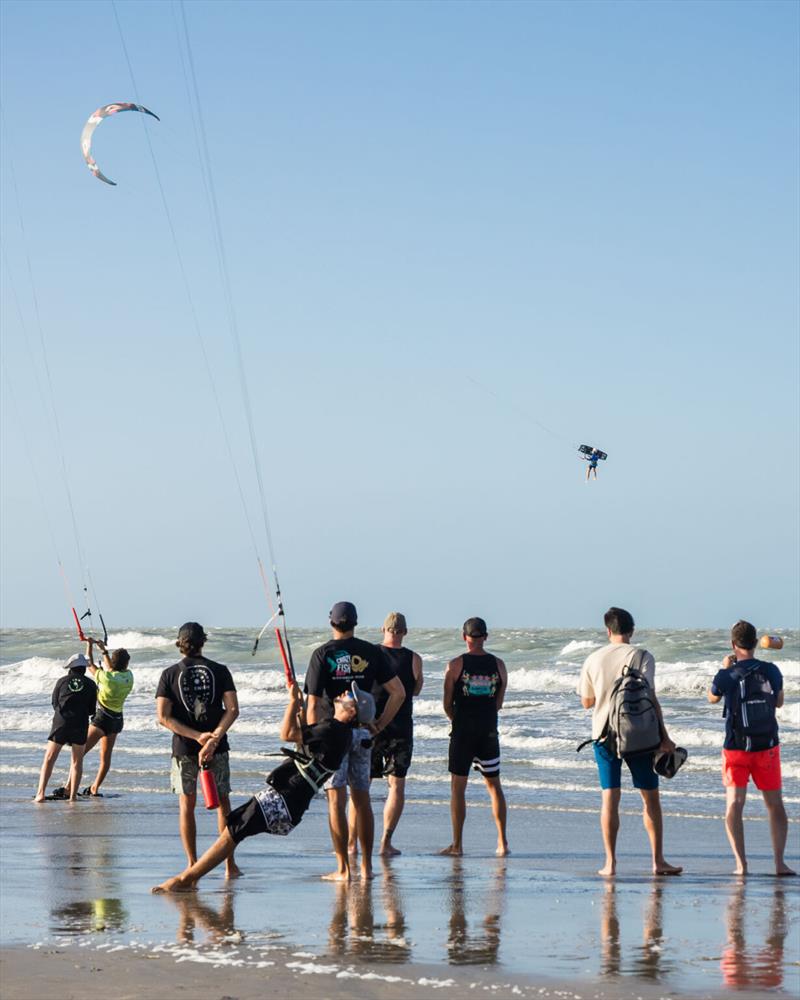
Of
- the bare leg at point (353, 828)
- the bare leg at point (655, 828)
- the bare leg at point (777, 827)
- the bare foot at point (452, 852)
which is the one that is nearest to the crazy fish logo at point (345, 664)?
the bare leg at point (353, 828)

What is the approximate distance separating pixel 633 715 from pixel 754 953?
8.14ft

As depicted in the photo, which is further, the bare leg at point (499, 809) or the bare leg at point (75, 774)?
the bare leg at point (75, 774)

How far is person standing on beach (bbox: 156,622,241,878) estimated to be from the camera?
8.00 meters

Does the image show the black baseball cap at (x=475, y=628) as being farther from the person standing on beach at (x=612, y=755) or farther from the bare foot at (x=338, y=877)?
the bare foot at (x=338, y=877)

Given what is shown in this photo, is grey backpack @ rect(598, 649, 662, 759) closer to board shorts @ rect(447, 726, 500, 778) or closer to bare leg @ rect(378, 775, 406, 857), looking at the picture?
board shorts @ rect(447, 726, 500, 778)

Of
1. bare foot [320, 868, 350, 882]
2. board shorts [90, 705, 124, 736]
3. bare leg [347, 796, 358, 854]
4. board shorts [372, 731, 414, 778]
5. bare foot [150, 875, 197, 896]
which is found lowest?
bare foot [320, 868, 350, 882]

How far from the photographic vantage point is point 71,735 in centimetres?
1318

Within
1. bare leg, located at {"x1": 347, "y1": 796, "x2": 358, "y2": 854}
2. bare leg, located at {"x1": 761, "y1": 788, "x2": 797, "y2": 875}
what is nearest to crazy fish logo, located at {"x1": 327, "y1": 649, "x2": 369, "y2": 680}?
bare leg, located at {"x1": 347, "y1": 796, "x2": 358, "y2": 854}

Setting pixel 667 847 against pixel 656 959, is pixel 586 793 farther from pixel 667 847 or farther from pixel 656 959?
pixel 656 959

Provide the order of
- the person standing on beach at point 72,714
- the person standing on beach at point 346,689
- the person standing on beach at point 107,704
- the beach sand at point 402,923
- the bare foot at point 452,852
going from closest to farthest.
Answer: the beach sand at point 402,923 < the person standing on beach at point 346,689 < the bare foot at point 452,852 < the person standing on beach at point 72,714 < the person standing on beach at point 107,704

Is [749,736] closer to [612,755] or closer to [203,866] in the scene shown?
[612,755]

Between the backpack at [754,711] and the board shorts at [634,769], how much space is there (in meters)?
0.59

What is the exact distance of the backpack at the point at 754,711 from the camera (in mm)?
8359

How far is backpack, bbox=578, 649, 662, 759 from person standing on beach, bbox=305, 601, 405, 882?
1450mm
